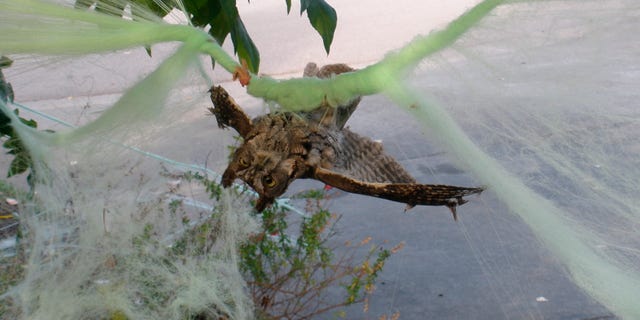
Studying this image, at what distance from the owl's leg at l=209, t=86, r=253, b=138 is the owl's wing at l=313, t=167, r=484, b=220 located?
9 cm

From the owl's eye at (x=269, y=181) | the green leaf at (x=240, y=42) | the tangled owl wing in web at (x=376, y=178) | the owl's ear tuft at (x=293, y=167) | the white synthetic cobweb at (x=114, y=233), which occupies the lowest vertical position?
the white synthetic cobweb at (x=114, y=233)

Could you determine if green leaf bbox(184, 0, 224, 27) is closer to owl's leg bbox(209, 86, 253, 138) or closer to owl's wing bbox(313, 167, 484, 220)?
owl's leg bbox(209, 86, 253, 138)

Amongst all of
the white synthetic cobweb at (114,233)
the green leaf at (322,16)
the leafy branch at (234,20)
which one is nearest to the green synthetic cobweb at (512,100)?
the white synthetic cobweb at (114,233)

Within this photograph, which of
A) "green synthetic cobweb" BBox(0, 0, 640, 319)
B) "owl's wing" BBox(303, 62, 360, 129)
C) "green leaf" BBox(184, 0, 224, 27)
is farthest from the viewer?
"green leaf" BBox(184, 0, 224, 27)

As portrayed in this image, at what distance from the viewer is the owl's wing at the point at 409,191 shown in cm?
49

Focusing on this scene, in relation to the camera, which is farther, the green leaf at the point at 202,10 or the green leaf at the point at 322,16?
the green leaf at the point at 322,16

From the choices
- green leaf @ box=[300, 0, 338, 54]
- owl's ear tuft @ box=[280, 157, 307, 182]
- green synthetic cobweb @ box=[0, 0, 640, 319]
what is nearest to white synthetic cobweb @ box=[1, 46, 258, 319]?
green synthetic cobweb @ box=[0, 0, 640, 319]

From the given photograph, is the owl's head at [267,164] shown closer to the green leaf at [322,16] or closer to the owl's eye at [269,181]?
the owl's eye at [269,181]

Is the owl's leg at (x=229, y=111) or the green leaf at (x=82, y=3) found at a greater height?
the green leaf at (x=82, y=3)

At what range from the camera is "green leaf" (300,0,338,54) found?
870 mm

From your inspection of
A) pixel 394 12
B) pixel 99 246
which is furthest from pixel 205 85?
pixel 394 12

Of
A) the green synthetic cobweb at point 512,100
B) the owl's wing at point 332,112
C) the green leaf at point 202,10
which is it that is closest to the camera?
the green synthetic cobweb at point 512,100

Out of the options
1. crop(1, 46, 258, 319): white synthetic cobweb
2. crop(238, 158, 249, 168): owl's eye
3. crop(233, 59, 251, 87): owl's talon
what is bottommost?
crop(1, 46, 258, 319): white synthetic cobweb

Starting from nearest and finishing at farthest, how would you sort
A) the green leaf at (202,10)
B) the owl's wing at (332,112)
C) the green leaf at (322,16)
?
1. the owl's wing at (332,112)
2. the green leaf at (202,10)
3. the green leaf at (322,16)
